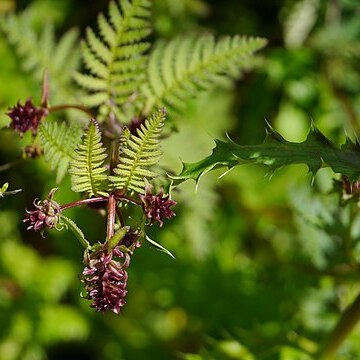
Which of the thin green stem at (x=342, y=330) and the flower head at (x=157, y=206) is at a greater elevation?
the flower head at (x=157, y=206)

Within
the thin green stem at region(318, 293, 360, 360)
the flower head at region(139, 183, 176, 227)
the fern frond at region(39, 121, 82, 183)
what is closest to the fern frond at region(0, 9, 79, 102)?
the fern frond at region(39, 121, 82, 183)

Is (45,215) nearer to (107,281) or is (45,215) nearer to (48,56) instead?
(107,281)

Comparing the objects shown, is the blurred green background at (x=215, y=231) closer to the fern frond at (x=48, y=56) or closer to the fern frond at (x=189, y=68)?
the fern frond at (x=48, y=56)

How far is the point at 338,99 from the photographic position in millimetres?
3279

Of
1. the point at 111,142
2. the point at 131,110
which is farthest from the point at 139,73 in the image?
the point at 111,142

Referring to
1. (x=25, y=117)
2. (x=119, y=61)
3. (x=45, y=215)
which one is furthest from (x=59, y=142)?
(x=119, y=61)

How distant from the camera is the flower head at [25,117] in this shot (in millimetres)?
1604

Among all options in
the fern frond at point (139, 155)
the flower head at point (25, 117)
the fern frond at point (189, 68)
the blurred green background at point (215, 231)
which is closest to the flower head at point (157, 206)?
the fern frond at point (139, 155)

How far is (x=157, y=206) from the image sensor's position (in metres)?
1.33

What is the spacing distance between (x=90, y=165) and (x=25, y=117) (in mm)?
316

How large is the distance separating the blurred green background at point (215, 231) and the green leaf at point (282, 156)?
86 centimetres

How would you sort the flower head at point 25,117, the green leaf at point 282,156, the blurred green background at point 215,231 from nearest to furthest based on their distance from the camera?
the green leaf at point 282,156 < the flower head at point 25,117 < the blurred green background at point 215,231

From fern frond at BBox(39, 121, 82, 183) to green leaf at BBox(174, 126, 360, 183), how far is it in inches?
9.4

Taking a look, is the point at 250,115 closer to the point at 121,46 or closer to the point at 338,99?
the point at 338,99
